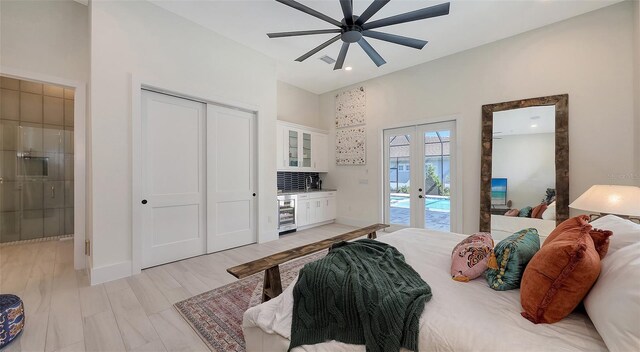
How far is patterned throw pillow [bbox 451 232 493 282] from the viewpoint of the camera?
147 centimetres

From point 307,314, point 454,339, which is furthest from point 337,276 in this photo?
point 454,339

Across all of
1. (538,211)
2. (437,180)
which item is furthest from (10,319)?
(538,211)

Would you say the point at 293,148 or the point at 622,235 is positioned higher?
the point at 293,148

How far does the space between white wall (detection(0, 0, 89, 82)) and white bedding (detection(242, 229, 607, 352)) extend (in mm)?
3628

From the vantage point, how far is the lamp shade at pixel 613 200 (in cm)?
208

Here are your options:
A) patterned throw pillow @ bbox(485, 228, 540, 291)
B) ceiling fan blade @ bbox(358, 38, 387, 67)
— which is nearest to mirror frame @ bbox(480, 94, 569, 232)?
ceiling fan blade @ bbox(358, 38, 387, 67)

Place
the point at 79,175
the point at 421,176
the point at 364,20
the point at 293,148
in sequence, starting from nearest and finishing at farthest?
the point at 364,20 → the point at 79,175 → the point at 421,176 → the point at 293,148

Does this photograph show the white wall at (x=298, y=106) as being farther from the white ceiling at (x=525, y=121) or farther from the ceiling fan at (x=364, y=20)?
the white ceiling at (x=525, y=121)

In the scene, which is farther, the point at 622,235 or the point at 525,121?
the point at 525,121

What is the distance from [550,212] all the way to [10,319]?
5433mm

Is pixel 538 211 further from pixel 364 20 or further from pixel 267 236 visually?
pixel 267 236

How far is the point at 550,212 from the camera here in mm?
3283

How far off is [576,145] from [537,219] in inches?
41.2

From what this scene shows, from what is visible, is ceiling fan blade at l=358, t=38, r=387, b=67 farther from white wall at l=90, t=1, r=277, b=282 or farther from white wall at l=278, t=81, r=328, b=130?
white wall at l=278, t=81, r=328, b=130
